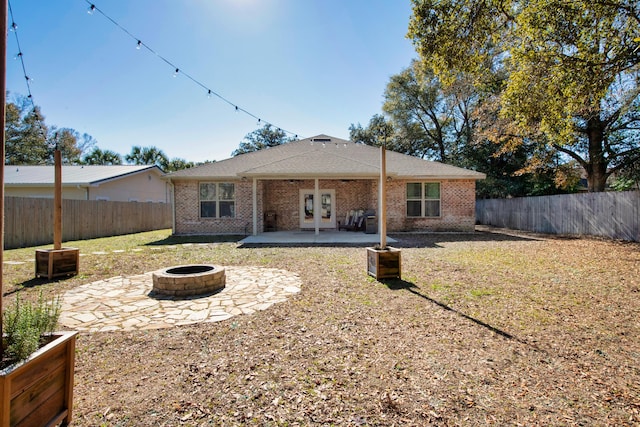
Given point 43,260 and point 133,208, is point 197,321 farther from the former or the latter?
point 133,208

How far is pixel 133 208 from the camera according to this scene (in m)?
16.1

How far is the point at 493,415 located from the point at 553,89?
24.8 feet

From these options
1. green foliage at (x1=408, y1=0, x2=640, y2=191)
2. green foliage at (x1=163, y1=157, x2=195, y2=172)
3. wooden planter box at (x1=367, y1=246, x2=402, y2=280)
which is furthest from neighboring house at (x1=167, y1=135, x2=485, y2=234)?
green foliage at (x1=163, y1=157, x2=195, y2=172)

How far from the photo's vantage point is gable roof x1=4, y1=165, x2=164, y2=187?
1555 centimetres

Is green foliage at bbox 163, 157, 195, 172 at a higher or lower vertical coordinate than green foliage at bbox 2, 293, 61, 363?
higher

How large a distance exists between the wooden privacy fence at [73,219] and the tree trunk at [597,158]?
22.0 metres

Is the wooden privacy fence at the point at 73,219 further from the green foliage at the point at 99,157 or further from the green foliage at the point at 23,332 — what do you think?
the green foliage at the point at 99,157

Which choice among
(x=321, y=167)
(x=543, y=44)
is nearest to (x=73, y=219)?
(x=321, y=167)

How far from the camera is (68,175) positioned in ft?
54.7

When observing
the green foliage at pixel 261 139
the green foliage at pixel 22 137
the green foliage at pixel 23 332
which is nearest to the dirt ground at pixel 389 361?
the green foliage at pixel 23 332

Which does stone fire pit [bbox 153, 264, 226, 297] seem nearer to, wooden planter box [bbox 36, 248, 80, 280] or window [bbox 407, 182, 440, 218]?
wooden planter box [bbox 36, 248, 80, 280]

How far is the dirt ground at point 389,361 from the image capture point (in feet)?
7.16

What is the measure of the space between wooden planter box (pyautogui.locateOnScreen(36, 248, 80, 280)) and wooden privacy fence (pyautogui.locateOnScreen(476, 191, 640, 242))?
16180 mm

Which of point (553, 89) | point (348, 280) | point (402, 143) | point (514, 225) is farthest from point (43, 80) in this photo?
point (402, 143)
